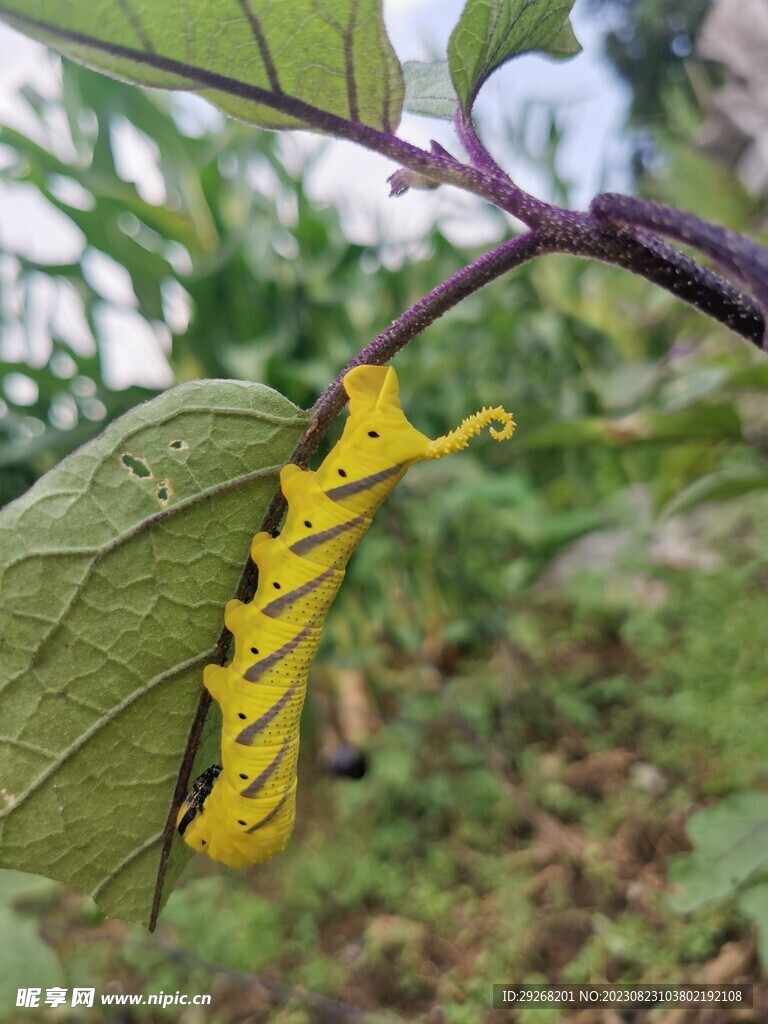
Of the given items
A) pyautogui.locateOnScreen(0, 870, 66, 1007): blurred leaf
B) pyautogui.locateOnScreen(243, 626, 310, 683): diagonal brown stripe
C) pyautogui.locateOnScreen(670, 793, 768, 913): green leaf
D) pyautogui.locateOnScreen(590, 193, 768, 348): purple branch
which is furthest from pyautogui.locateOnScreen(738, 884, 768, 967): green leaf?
pyautogui.locateOnScreen(0, 870, 66, 1007): blurred leaf

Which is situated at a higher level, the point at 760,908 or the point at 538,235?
the point at 538,235

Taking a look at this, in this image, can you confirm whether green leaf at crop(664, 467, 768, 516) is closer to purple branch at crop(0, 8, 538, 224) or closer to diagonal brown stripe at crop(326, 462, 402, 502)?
diagonal brown stripe at crop(326, 462, 402, 502)

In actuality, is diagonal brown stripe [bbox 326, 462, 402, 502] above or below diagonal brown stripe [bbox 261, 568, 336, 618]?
above

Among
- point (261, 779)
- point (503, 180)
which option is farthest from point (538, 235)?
point (261, 779)

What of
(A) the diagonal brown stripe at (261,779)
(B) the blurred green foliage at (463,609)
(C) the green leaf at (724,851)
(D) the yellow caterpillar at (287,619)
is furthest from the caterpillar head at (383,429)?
(C) the green leaf at (724,851)

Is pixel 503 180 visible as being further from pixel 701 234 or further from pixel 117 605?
pixel 117 605

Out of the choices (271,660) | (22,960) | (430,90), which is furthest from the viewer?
(22,960)

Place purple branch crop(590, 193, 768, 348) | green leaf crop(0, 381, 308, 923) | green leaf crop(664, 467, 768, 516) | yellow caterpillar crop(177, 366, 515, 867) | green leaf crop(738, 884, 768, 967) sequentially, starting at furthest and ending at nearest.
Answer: green leaf crop(664, 467, 768, 516) → green leaf crop(738, 884, 768, 967) → yellow caterpillar crop(177, 366, 515, 867) → green leaf crop(0, 381, 308, 923) → purple branch crop(590, 193, 768, 348)
